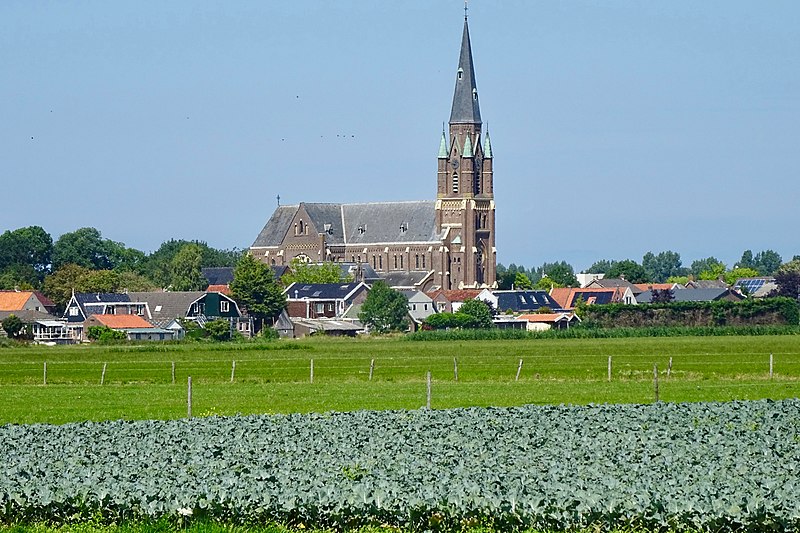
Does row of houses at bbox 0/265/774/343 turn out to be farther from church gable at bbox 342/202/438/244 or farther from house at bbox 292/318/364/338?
church gable at bbox 342/202/438/244

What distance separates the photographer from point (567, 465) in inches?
795

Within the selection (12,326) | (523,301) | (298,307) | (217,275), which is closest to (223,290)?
(298,307)

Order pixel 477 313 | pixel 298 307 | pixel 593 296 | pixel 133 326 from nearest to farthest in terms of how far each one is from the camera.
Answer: pixel 133 326 → pixel 477 313 → pixel 298 307 → pixel 593 296

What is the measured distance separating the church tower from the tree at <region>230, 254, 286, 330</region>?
126 ft

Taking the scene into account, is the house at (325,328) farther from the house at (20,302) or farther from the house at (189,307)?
the house at (20,302)

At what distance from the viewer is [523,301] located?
15275cm

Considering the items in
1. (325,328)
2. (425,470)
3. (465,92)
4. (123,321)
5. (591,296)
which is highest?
(465,92)

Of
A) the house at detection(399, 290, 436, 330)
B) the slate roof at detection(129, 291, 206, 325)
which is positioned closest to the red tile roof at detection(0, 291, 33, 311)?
the slate roof at detection(129, 291, 206, 325)

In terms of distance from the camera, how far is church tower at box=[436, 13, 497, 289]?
16625cm

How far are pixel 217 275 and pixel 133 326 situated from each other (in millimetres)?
63133

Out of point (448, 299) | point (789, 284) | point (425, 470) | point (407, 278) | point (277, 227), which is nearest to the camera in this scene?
point (425, 470)

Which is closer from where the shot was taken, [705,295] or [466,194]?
[705,295]

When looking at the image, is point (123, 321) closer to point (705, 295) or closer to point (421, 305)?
point (421, 305)

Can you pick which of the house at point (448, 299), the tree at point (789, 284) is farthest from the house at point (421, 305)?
the tree at point (789, 284)
